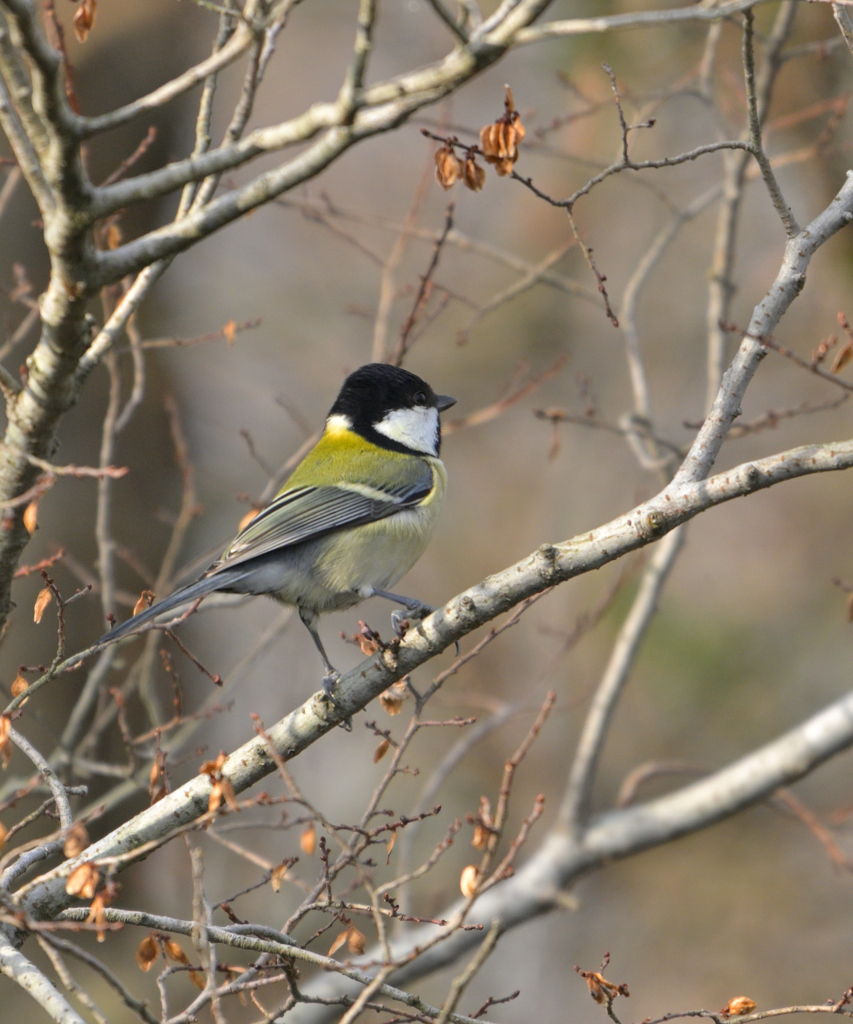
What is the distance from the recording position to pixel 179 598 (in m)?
3.25

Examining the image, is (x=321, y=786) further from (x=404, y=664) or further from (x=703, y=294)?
(x=404, y=664)

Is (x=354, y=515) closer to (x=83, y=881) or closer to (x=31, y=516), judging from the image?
(x=31, y=516)

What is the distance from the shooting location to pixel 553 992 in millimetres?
8469

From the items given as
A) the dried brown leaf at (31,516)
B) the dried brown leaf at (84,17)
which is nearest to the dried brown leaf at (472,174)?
the dried brown leaf at (84,17)

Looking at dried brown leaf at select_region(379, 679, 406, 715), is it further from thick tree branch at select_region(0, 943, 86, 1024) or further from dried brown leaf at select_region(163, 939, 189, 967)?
thick tree branch at select_region(0, 943, 86, 1024)

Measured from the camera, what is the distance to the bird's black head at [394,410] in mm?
4898

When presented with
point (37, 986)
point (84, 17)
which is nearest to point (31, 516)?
point (37, 986)

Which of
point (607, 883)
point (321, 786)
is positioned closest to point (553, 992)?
point (607, 883)

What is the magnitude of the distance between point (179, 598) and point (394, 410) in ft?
6.52

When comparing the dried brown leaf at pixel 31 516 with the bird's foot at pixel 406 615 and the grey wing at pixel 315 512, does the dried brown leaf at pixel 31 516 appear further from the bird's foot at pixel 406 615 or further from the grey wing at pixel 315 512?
the grey wing at pixel 315 512

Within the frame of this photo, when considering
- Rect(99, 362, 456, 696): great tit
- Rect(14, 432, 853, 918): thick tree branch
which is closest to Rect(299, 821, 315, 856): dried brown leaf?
Rect(14, 432, 853, 918): thick tree branch

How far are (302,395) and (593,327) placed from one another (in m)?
2.80

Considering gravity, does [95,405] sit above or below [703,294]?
below

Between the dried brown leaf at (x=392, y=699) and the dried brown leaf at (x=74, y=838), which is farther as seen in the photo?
the dried brown leaf at (x=392, y=699)
